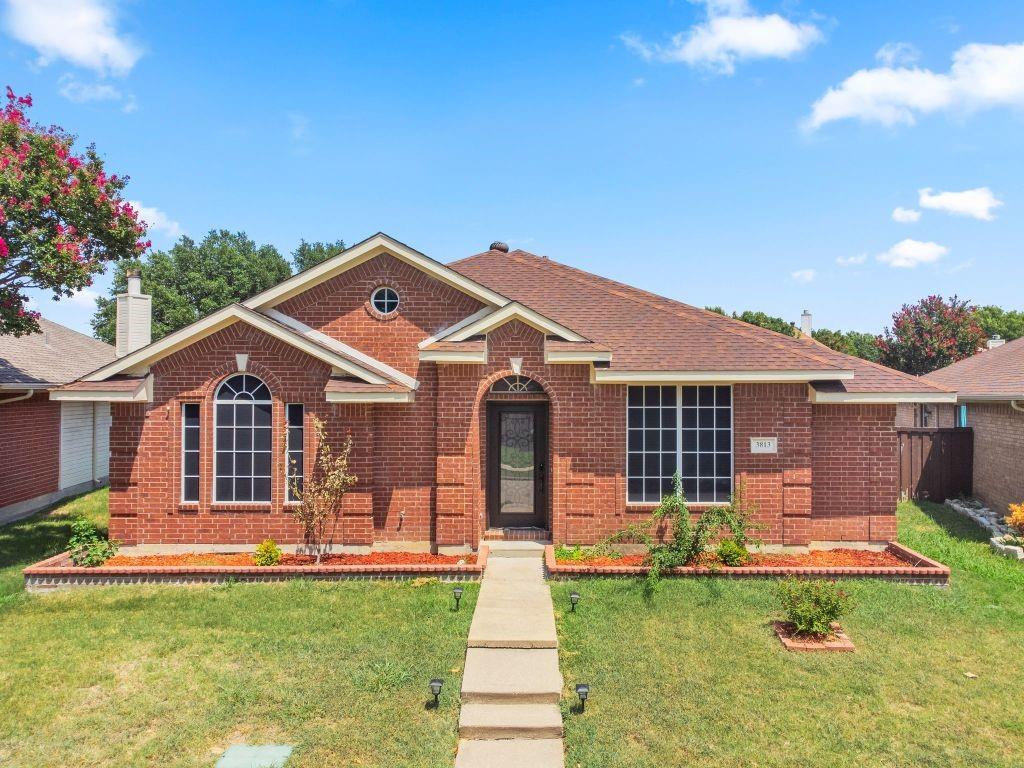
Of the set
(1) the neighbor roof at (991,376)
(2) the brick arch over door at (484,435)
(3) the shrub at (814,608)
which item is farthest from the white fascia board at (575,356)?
(1) the neighbor roof at (991,376)

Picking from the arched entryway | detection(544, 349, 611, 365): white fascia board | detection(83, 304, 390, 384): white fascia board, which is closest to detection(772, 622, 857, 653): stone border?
the arched entryway

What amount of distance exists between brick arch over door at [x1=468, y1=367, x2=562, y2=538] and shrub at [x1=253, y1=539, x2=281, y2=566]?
10.9 feet

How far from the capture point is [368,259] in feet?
37.9

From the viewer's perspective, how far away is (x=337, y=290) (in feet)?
38.3

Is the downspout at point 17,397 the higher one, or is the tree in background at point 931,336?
the tree in background at point 931,336

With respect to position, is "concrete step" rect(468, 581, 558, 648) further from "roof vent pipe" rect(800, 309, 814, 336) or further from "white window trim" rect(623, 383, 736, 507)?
"roof vent pipe" rect(800, 309, 814, 336)

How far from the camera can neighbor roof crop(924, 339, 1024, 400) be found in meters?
13.8

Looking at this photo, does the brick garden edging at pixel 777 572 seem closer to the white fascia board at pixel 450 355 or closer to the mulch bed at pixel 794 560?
the mulch bed at pixel 794 560

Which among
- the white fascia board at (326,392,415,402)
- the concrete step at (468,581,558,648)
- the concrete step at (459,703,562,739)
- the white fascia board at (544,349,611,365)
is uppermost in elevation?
the white fascia board at (544,349,611,365)

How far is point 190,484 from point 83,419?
427 inches

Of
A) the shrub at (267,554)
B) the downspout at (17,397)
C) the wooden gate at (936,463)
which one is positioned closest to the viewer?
the shrub at (267,554)

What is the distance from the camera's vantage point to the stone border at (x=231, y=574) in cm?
958

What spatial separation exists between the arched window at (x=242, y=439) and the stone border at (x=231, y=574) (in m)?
1.47

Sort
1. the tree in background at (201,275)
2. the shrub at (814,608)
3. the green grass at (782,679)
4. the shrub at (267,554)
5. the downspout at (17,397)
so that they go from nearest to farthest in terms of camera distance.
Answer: the green grass at (782,679) → the shrub at (814,608) → the shrub at (267,554) → the downspout at (17,397) → the tree in background at (201,275)
